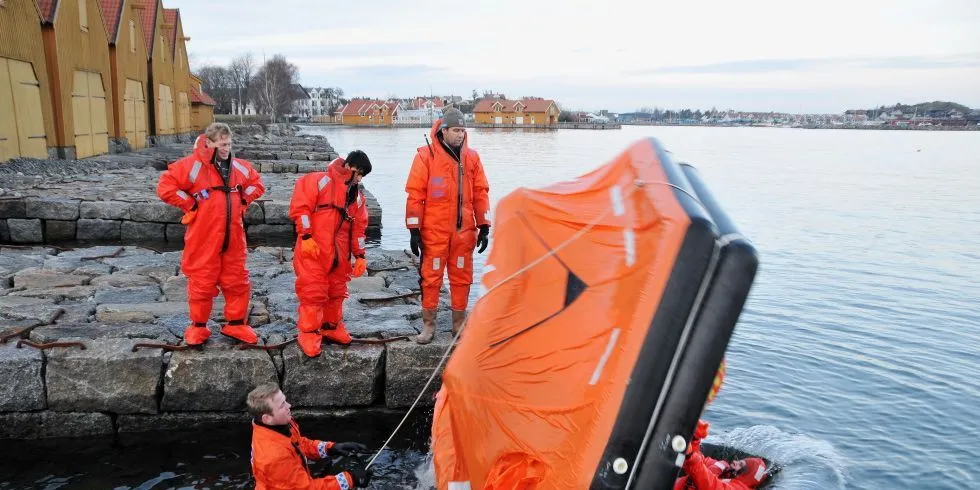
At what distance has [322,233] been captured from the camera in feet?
18.4

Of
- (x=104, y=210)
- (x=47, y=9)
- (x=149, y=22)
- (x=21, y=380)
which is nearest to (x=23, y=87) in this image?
(x=47, y=9)

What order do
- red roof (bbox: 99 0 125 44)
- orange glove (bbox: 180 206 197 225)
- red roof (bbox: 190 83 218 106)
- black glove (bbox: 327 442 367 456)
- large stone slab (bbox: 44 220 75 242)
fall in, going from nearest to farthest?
black glove (bbox: 327 442 367 456)
orange glove (bbox: 180 206 197 225)
large stone slab (bbox: 44 220 75 242)
red roof (bbox: 99 0 125 44)
red roof (bbox: 190 83 218 106)

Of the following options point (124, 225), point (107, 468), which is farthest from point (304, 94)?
point (107, 468)

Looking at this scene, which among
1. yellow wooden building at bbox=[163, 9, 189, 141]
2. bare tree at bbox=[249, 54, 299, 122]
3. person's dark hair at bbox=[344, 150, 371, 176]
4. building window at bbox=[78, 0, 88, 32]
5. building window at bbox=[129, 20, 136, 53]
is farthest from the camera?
bare tree at bbox=[249, 54, 299, 122]

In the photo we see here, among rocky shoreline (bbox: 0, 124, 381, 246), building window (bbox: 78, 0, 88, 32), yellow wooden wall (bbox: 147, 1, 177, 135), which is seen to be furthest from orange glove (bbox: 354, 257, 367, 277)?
yellow wooden wall (bbox: 147, 1, 177, 135)

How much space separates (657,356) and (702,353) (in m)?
0.21

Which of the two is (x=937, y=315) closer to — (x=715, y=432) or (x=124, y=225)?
(x=715, y=432)

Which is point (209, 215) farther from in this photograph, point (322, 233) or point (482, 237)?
point (482, 237)

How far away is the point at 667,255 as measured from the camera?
3227mm

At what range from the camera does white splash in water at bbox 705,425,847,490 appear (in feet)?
20.1

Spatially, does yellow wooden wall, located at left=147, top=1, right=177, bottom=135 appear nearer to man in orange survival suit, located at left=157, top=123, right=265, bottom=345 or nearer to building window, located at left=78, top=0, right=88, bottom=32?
building window, located at left=78, top=0, right=88, bottom=32

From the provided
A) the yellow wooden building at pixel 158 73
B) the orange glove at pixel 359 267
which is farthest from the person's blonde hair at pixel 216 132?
the yellow wooden building at pixel 158 73

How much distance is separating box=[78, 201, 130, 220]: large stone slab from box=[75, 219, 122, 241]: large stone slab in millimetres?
93

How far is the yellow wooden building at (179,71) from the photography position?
37.4 m
